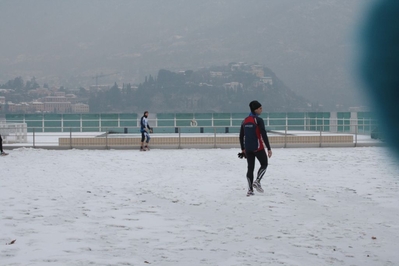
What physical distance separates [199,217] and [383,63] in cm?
687

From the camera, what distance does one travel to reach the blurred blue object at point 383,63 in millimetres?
1882

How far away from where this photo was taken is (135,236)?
711 centimetres

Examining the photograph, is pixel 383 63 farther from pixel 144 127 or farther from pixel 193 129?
pixel 193 129

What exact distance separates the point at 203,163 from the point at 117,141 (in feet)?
29.3

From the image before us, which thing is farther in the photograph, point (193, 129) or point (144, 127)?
point (193, 129)

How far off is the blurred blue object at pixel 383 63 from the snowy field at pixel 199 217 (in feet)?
0.45

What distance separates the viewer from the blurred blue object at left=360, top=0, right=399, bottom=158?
188 centimetres

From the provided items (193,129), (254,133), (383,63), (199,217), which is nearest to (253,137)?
(254,133)

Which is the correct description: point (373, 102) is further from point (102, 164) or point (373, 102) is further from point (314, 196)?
point (102, 164)

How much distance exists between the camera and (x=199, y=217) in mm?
8602

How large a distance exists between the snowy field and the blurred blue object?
136 mm

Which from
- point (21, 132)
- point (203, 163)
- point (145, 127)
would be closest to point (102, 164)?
point (203, 163)

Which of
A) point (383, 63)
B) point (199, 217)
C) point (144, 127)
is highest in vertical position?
point (383, 63)

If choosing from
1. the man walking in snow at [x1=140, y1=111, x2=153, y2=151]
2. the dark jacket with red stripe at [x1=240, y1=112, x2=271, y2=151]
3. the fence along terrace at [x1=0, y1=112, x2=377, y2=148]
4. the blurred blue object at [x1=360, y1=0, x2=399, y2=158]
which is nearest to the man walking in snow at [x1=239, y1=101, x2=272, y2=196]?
the dark jacket with red stripe at [x1=240, y1=112, x2=271, y2=151]
